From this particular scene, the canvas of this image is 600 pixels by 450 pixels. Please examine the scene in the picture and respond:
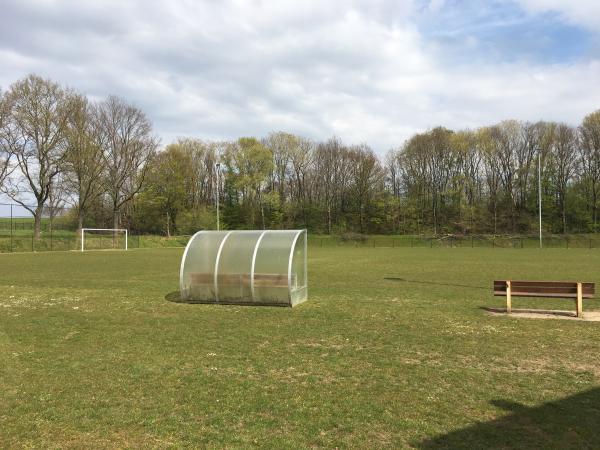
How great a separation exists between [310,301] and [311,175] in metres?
70.3

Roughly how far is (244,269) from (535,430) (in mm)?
8576

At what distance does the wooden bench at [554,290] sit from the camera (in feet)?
33.9

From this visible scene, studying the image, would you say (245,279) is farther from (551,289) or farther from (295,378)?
(551,289)

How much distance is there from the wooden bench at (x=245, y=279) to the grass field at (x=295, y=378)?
69 centimetres

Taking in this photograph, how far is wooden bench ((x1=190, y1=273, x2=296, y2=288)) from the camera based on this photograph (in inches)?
472

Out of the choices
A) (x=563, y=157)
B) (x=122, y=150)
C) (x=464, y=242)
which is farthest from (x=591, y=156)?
(x=122, y=150)

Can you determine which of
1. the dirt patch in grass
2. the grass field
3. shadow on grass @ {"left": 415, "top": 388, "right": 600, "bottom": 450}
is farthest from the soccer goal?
shadow on grass @ {"left": 415, "top": 388, "right": 600, "bottom": 450}

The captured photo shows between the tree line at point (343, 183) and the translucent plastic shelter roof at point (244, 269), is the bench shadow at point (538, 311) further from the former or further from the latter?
the tree line at point (343, 183)

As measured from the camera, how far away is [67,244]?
50375 millimetres

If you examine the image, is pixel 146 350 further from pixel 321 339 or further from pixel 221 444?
pixel 221 444

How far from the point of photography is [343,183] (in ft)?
268

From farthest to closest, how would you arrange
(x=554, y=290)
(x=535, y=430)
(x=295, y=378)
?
(x=554, y=290)
(x=295, y=378)
(x=535, y=430)

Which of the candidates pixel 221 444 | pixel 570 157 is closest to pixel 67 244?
pixel 221 444

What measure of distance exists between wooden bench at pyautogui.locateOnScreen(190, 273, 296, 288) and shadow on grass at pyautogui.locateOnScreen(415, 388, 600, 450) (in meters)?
7.34
